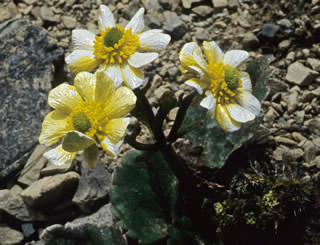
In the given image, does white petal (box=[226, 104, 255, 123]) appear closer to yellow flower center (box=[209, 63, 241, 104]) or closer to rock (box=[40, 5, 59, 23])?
yellow flower center (box=[209, 63, 241, 104])

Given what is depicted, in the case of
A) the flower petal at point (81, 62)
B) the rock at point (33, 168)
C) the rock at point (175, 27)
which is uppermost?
the flower petal at point (81, 62)

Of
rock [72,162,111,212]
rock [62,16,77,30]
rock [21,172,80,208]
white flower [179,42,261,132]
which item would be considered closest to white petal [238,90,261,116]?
white flower [179,42,261,132]

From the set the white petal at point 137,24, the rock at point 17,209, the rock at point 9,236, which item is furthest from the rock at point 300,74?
the rock at point 9,236

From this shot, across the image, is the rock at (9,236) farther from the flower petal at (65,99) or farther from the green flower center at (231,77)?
the green flower center at (231,77)

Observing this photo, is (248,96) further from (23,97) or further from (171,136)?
(23,97)

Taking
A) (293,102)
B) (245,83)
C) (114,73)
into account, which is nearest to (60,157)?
(114,73)

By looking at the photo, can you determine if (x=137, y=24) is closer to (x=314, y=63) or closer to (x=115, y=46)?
(x=115, y=46)

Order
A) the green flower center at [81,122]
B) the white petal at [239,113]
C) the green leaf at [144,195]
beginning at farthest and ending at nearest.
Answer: the green leaf at [144,195]
the white petal at [239,113]
the green flower center at [81,122]
